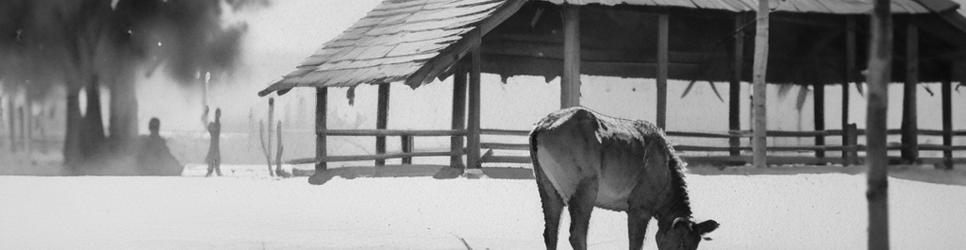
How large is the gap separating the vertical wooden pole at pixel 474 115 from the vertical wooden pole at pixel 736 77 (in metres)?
4.54

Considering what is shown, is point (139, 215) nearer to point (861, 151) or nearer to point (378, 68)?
point (378, 68)

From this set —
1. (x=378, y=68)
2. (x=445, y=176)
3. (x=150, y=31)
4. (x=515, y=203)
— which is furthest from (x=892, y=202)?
(x=150, y=31)

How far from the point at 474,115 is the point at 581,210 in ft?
34.7

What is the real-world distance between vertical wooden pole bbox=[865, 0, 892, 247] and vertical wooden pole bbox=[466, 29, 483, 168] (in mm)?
13022

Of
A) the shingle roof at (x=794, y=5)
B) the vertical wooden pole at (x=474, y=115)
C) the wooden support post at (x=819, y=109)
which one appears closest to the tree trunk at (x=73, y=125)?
the vertical wooden pole at (x=474, y=115)

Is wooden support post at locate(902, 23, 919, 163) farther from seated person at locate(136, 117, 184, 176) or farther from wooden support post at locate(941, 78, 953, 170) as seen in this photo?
seated person at locate(136, 117, 184, 176)

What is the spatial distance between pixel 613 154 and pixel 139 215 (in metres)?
8.03

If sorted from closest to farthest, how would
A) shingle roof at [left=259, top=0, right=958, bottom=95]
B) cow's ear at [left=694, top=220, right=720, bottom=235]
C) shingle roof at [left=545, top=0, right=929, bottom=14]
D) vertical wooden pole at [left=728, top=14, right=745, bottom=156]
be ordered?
cow's ear at [left=694, top=220, right=720, bottom=235] < shingle roof at [left=259, top=0, right=958, bottom=95] < shingle roof at [left=545, top=0, right=929, bottom=14] < vertical wooden pole at [left=728, top=14, right=745, bottom=156]

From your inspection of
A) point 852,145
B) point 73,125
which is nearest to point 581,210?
A: point 852,145

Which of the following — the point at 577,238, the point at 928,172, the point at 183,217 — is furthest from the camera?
the point at 928,172

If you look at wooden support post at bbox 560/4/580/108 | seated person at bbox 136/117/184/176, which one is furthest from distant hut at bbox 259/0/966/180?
seated person at bbox 136/117/184/176

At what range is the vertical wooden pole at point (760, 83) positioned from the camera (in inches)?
795

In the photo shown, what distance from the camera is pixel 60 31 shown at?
35.6m

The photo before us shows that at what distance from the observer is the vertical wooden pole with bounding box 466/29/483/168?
1994 centimetres
